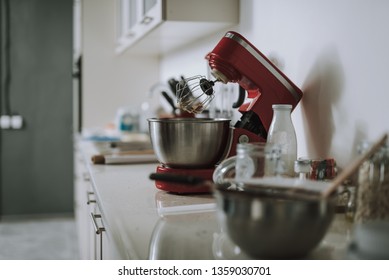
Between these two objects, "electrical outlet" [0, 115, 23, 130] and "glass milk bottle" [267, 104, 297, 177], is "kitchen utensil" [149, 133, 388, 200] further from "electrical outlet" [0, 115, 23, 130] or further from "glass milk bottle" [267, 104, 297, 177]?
"electrical outlet" [0, 115, 23, 130]

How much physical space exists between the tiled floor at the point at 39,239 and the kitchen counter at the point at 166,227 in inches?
77.2

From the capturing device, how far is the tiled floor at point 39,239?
3.15 meters

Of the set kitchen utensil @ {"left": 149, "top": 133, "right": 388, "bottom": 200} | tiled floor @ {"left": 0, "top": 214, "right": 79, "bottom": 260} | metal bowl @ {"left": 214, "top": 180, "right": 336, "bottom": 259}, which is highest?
kitchen utensil @ {"left": 149, "top": 133, "right": 388, "bottom": 200}

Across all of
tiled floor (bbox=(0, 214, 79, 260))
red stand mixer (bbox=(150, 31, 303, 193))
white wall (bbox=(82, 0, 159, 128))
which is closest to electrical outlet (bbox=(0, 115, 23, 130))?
tiled floor (bbox=(0, 214, 79, 260))

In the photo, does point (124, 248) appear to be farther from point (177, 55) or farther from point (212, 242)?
point (177, 55)

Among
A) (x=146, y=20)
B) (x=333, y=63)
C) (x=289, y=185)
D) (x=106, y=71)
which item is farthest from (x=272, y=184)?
(x=106, y=71)

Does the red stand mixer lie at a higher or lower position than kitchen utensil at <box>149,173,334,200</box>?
higher

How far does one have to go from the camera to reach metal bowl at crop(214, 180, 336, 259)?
68cm

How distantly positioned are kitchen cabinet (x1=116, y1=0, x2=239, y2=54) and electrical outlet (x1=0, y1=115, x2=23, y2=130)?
5.21 ft

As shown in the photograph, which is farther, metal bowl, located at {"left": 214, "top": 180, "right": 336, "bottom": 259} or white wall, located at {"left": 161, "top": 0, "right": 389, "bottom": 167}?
white wall, located at {"left": 161, "top": 0, "right": 389, "bottom": 167}

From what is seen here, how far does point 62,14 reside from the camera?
391cm

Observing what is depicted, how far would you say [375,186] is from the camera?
2.55 feet

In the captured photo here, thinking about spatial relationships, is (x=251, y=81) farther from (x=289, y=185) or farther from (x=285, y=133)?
(x=289, y=185)

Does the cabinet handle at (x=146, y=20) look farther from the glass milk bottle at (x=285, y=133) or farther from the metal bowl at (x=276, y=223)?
the metal bowl at (x=276, y=223)
